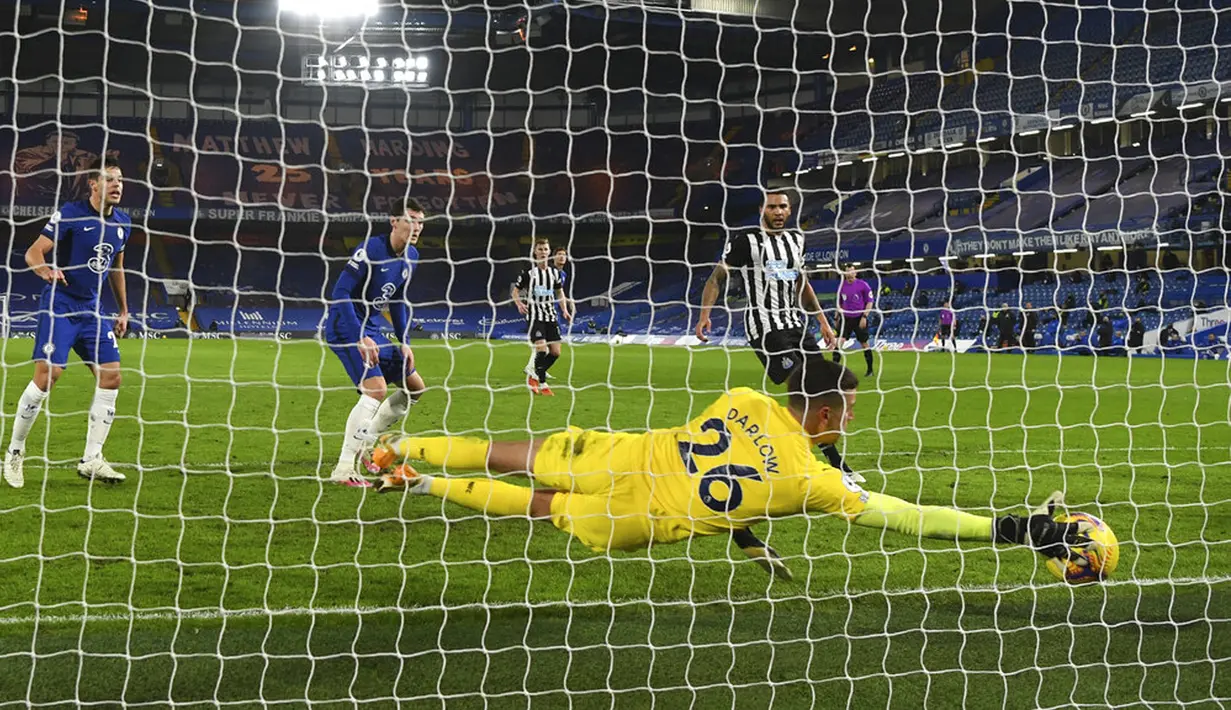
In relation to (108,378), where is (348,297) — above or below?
above

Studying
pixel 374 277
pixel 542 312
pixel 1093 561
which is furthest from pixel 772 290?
pixel 542 312

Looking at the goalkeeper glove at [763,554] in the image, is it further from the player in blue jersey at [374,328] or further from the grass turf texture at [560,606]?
the player in blue jersey at [374,328]

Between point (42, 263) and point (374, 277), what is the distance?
175 cm

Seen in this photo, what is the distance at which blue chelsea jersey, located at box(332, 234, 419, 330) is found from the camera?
6152 millimetres

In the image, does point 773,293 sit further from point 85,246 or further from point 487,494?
point 85,246

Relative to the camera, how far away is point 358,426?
6324mm

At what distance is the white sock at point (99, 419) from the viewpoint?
6.04 metres

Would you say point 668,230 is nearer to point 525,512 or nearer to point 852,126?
point 852,126

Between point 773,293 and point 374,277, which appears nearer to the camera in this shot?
point 374,277

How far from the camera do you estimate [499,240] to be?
40.1 meters

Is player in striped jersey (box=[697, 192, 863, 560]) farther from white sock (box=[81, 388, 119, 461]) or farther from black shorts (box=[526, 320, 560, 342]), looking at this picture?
black shorts (box=[526, 320, 560, 342])

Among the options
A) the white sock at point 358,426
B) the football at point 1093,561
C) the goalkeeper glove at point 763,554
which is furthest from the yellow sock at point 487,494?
the white sock at point 358,426

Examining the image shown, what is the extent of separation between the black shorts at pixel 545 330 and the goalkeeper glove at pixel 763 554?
8.34 m

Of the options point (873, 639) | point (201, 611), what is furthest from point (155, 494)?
point (873, 639)
